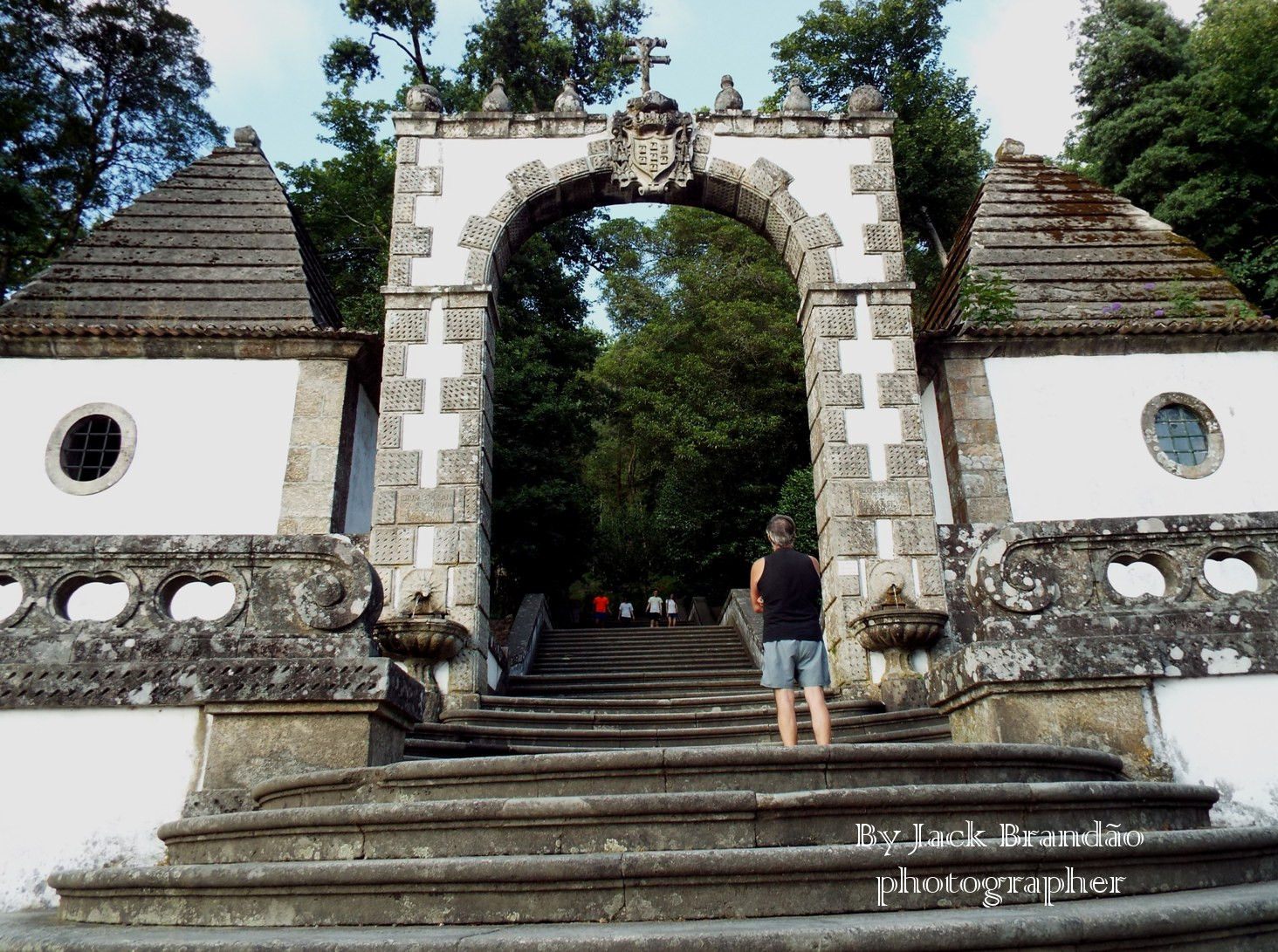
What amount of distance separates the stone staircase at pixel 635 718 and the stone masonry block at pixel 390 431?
279 centimetres

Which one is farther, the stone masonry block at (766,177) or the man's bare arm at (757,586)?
the stone masonry block at (766,177)

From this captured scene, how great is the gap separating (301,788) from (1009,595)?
3877 millimetres

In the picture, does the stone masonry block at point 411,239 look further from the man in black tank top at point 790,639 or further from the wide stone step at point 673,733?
the man in black tank top at point 790,639

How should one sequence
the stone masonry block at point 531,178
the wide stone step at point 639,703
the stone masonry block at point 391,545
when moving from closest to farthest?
the wide stone step at point 639,703
the stone masonry block at point 391,545
the stone masonry block at point 531,178

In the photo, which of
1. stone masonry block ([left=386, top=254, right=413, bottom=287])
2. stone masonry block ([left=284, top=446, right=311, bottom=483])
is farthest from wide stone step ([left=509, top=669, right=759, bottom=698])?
stone masonry block ([left=386, top=254, right=413, bottom=287])

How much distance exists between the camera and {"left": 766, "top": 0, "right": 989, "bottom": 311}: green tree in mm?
22938

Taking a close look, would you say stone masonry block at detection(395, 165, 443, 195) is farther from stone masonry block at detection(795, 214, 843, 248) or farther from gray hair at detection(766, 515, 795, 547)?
gray hair at detection(766, 515, 795, 547)

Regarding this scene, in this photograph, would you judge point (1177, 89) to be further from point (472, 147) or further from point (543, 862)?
point (543, 862)

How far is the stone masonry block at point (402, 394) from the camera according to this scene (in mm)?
9281

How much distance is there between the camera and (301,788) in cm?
431

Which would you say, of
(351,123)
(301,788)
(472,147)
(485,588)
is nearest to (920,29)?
(351,123)

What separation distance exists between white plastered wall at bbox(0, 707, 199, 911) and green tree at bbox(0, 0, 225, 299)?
534 inches

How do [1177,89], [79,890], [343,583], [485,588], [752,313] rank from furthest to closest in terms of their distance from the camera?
[752,313] < [1177,89] < [485,588] < [343,583] < [79,890]

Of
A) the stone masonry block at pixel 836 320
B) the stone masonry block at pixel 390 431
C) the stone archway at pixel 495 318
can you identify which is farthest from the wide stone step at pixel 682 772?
the stone masonry block at pixel 836 320
